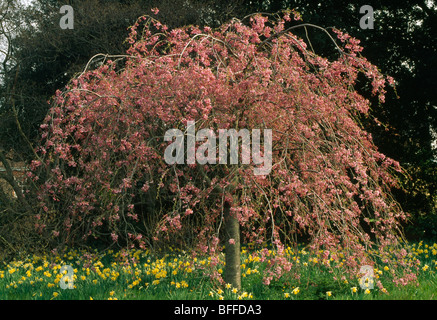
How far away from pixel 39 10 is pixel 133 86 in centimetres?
772

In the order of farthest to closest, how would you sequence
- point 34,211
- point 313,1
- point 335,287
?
point 313,1 < point 34,211 < point 335,287

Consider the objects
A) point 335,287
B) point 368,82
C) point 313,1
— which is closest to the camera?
point 335,287

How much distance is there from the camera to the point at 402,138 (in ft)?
30.5

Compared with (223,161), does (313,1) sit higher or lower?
higher

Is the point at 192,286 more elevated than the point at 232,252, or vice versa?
the point at 232,252

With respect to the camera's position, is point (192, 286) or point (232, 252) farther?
point (192, 286)

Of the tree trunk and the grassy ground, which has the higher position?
the tree trunk

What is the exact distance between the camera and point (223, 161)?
3.88 meters

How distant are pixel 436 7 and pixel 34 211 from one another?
9.02m

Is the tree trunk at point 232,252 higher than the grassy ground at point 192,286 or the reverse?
higher
